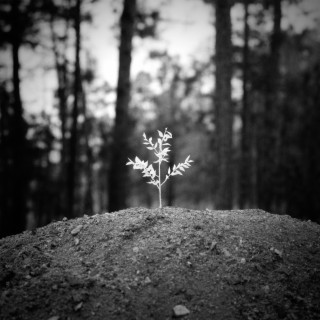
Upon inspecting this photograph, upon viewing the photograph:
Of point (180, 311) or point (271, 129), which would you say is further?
point (271, 129)

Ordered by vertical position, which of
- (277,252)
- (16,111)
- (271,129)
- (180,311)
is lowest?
(180,311)

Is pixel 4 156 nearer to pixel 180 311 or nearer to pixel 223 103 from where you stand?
pixel 223 103

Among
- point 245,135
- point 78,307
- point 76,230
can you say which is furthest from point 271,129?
point 78,307

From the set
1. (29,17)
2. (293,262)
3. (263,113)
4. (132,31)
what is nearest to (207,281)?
(293,262)

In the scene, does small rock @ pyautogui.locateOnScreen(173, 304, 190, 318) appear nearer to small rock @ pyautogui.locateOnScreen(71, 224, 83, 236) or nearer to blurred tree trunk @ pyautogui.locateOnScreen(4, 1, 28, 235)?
small rock @ pyautogui.locateOnScreen(71, 224, 83, 236)

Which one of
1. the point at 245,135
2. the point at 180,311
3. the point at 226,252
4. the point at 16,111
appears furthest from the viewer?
the point at 245,135

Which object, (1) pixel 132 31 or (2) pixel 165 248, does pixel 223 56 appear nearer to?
(1) pixel 132 31

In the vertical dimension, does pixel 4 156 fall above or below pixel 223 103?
below
